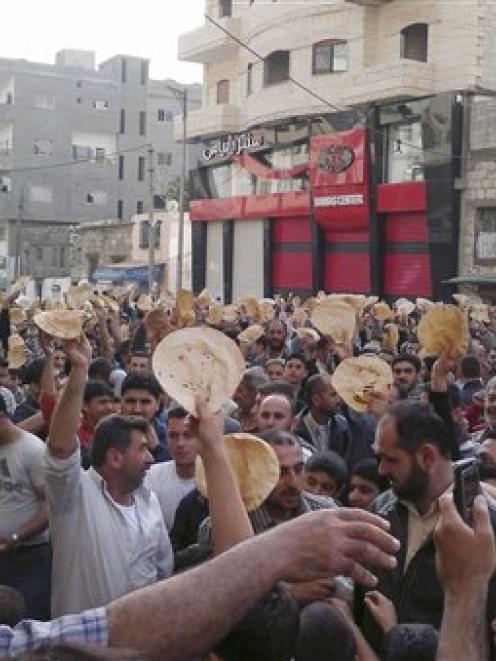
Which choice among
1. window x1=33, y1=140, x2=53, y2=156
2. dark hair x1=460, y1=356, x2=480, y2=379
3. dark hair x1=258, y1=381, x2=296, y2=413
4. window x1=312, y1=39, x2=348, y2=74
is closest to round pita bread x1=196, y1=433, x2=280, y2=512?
dark hair x1=258, y1=381, x2=296, y2=413

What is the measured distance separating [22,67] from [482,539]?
57728 mm

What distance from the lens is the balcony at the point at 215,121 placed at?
34719 mm

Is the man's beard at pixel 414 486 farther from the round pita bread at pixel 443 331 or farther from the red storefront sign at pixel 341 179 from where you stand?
the red storefront sign at pixel 341 179

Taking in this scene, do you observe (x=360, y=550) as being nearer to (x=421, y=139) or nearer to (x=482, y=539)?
(x=482, y=539)

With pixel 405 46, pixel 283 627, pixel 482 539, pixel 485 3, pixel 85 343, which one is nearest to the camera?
pixel 482 539

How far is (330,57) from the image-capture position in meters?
30.1

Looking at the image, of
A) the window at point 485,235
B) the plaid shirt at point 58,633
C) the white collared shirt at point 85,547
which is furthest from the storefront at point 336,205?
the plaid shirt at point 58,633

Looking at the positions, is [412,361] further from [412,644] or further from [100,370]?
[412,644]

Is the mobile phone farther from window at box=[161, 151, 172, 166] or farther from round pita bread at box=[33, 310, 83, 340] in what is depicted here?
window at box=[161, 151, 172, 166]

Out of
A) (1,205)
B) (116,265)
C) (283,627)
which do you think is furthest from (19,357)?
(1,205)

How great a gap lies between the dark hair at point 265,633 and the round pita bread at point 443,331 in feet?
12.6

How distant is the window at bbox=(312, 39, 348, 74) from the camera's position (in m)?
29.7

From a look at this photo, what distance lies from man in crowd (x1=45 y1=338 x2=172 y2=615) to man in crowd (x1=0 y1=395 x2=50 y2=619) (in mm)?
793

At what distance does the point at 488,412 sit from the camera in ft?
20.5
